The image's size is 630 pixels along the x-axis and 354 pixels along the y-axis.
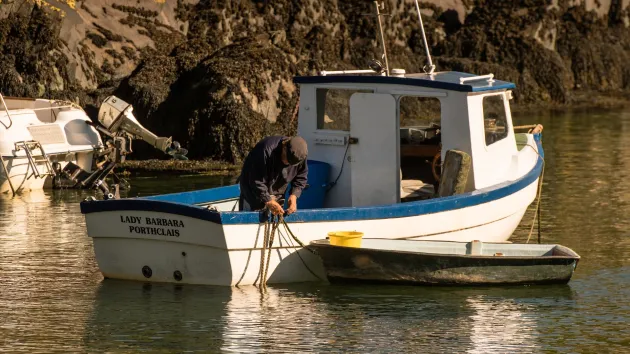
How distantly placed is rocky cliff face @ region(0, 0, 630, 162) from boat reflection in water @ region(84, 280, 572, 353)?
10990 millimetres

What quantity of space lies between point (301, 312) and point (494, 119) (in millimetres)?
4547

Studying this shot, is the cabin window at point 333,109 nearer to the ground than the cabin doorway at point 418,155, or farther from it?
farther from it

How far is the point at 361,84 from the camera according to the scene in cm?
1542

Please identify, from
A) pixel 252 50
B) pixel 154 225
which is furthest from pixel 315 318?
pixel 252 50

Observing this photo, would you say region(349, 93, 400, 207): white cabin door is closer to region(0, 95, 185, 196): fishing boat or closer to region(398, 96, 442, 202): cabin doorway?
region(398, 96, 442, 202): cabin doorway

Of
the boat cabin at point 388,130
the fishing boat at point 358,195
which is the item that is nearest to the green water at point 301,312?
the fishing boat at point 358,195

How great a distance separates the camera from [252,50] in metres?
26.7

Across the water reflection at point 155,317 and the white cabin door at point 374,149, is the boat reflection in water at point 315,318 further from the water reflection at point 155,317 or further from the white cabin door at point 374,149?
the white cabin door at point 374,149

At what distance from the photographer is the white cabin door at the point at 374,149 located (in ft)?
50.3

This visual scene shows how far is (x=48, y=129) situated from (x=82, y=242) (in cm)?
589

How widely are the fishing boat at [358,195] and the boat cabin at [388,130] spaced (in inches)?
0.6

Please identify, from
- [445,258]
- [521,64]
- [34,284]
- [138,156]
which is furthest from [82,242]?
[521,64]

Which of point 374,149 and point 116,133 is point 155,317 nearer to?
point 374,149

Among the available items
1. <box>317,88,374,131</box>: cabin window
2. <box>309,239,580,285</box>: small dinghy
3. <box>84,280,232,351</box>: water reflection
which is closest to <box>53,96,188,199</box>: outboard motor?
<box>317,88,374,131</box>: cabin window
